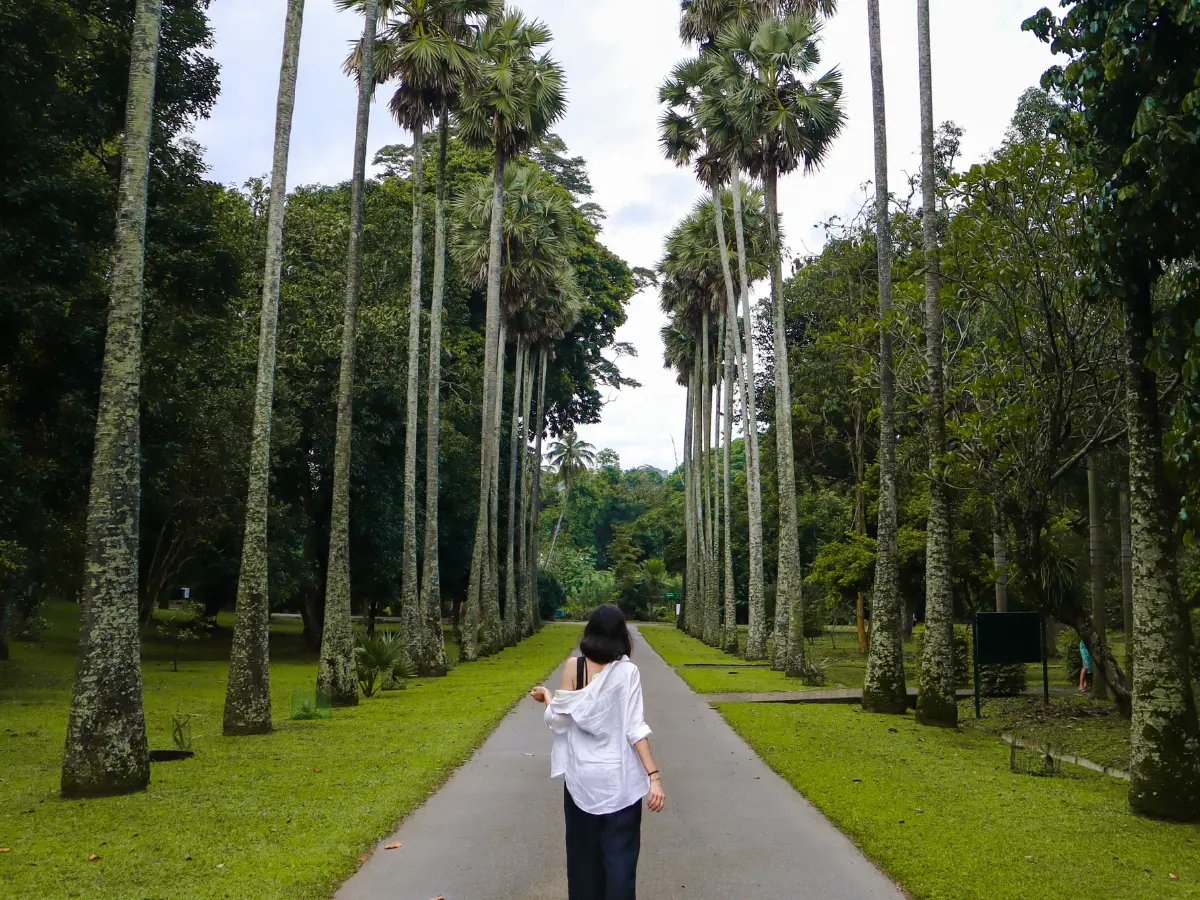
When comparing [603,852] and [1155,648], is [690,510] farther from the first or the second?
[603,852]

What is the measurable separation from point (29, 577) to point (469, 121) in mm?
15978

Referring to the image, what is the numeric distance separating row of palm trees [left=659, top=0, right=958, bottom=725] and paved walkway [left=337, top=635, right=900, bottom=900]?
19.3 feet

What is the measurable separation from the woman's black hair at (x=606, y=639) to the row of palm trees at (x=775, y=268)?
35.9 ft

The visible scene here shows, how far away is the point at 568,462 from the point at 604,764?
3030 inches

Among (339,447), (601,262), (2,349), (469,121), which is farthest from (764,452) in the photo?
(2,349)

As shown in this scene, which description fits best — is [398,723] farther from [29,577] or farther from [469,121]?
[469,121]

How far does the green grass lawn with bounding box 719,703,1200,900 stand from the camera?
6617mm

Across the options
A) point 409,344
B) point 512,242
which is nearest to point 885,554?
point 409,344

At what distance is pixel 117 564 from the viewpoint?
32.0ft

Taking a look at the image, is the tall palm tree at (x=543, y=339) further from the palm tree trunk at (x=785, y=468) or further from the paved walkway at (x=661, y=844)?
the paved walkway at (x=661, y=844)

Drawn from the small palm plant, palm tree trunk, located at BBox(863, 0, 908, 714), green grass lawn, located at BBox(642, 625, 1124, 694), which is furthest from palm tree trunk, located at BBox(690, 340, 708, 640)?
palm tree trunk, located at BBox(863, 0, 908, 714)

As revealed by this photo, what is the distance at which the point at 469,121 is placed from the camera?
2878 cm

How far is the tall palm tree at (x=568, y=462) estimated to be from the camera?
81.1 metres

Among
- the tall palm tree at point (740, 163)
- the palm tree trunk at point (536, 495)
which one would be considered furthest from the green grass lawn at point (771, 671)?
the palm tree trunk at point (536, 495)
